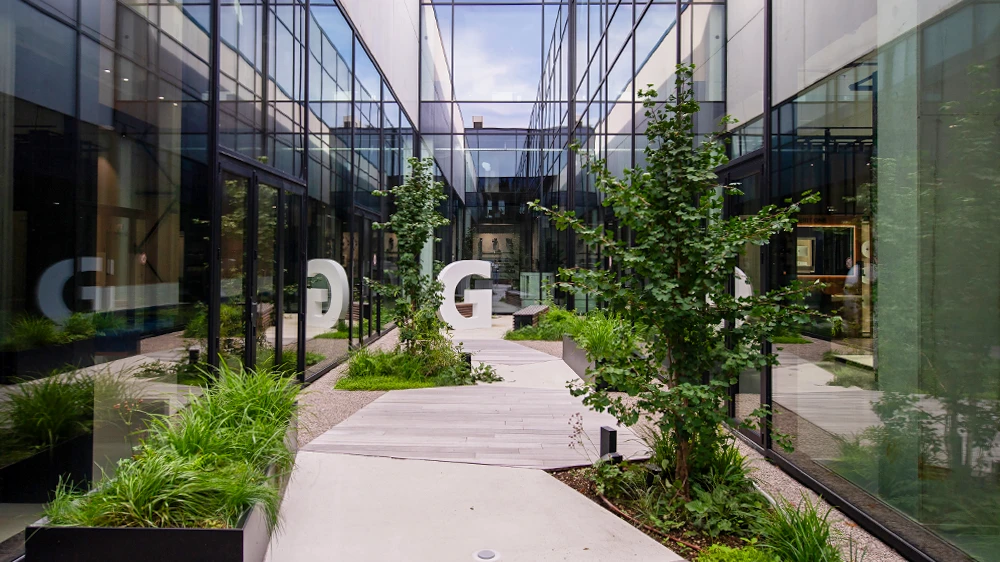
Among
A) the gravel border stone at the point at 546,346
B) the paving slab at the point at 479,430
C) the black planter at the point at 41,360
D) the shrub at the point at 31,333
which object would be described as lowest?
the paving slab at the point at 479,430

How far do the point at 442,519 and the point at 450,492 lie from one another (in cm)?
48

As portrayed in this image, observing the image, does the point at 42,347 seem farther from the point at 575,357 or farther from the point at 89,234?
the point at 575,357

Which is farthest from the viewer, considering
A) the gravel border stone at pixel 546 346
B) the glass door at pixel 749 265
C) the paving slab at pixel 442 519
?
the gravel border stone at pixel 546 346

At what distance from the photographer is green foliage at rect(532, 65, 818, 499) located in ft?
12.8

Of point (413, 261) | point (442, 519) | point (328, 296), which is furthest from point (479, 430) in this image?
point (328, 296)

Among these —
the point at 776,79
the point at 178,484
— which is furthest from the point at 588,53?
the point at 178,484

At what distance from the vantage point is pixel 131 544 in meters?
2.89

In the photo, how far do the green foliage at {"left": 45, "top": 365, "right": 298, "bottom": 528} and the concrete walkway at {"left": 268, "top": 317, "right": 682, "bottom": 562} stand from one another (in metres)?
0.40

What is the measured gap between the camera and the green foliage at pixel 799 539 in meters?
3.09

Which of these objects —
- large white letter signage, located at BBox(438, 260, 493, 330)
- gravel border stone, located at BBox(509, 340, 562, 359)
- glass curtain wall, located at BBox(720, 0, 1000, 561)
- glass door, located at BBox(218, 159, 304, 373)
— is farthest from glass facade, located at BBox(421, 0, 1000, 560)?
large white letter signage, located at BBox(438, 260, 493, 330)

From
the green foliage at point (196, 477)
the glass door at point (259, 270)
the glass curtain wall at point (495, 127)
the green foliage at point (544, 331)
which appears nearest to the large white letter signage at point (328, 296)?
the glass door at point (259, 270)

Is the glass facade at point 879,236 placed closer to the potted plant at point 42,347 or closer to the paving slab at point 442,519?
the paving slab at point 442,519

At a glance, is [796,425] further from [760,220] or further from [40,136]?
[40,136]

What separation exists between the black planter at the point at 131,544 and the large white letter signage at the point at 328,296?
229 inches
